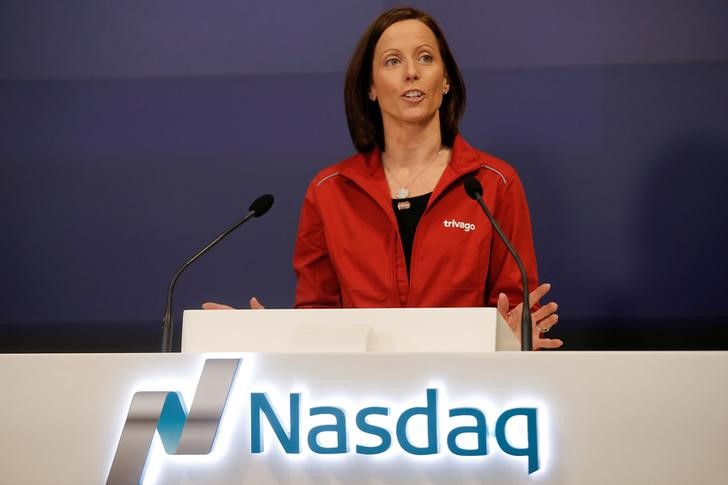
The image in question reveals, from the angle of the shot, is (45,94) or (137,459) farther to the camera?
(45,94)

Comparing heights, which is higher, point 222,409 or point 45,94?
point 45,94

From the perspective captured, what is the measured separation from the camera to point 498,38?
2922 mm

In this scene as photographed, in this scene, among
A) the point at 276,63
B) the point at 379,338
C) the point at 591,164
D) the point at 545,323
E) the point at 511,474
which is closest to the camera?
the point at 511,474

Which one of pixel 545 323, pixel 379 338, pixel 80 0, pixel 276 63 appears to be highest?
pixel 80 0

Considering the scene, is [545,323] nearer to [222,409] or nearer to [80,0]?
[222,409]

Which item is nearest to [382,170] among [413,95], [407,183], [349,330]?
[407,183]

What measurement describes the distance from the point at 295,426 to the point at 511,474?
0.97 ft

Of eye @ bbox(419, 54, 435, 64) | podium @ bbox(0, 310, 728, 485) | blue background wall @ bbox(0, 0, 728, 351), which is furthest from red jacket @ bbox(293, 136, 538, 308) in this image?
podium @ bbox(0, 310, 728, 485)

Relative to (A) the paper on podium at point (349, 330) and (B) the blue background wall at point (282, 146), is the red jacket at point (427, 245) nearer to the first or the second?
(B) the blue background wall at point (282, 146)

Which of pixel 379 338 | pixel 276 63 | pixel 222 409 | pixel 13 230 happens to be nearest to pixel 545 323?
pixel 379 338

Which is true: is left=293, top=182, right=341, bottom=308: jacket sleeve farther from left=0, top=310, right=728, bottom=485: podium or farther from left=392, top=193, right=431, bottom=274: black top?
left=0, top=310, right=728, bottom=485: podium

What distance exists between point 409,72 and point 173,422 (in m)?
1.34

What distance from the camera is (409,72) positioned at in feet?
7.67

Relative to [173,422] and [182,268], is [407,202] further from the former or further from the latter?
[173,422]
